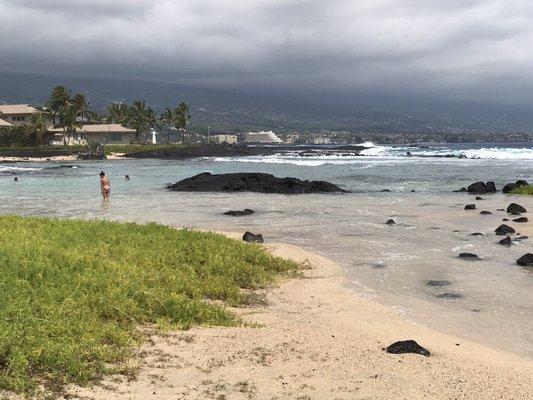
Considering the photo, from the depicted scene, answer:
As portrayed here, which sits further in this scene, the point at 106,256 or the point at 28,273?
the point at 106,256

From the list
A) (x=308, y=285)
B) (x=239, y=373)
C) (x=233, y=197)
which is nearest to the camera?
(x=239, y=373)

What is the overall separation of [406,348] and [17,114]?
4631 inches

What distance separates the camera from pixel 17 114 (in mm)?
112750

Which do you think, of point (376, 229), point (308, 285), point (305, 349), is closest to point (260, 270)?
point (308, 285)

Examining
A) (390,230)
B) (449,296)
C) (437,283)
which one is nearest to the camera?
(449,296)

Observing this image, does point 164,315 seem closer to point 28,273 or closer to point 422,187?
point 28,273

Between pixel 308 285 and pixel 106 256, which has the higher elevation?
pixel 106 256

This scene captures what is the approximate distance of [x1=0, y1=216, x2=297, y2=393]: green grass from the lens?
6.27 metres

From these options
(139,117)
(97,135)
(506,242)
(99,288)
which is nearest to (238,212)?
(506,242)

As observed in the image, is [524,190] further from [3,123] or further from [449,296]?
[3,123]

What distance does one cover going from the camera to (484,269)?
1427cm

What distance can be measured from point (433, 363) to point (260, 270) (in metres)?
5.83

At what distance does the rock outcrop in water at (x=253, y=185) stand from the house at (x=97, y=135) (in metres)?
71.2

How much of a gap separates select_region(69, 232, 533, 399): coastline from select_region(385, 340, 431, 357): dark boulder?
168mm
